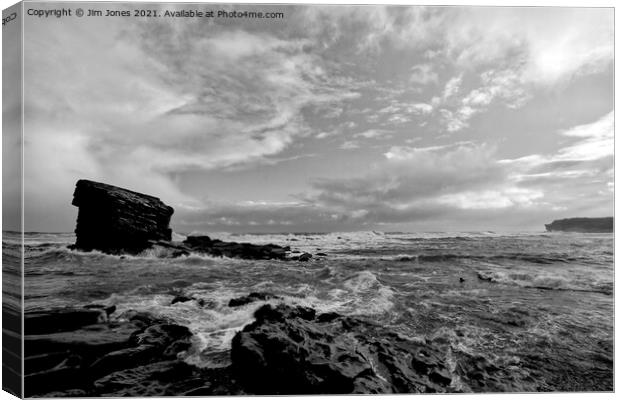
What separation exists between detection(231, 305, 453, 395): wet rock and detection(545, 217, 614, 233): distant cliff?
3.39 meters

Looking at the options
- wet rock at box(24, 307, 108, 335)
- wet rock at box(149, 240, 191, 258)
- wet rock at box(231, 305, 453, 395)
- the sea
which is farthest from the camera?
wet rock at box(149, 240, 191, 258)

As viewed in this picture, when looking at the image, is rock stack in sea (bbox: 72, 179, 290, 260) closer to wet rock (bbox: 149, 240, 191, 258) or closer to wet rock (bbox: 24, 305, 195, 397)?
wet rock (bbox: 149, 240, 191, 258)

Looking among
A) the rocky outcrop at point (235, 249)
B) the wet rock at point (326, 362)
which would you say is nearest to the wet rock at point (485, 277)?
the wet rock at point (326, 362)

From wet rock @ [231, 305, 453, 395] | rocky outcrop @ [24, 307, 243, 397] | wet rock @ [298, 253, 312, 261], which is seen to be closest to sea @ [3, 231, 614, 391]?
wet rock @ [298, 253, 312, 261]

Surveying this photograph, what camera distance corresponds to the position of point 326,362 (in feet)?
17.0

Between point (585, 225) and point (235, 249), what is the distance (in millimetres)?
6682

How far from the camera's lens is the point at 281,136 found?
6.29 m

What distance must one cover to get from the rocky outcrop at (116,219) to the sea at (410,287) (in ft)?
1.02

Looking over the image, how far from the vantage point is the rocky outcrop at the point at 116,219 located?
19.8 ft

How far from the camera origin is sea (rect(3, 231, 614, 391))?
5.55 m

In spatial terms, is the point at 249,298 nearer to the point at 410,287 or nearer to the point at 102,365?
the point at 102,365

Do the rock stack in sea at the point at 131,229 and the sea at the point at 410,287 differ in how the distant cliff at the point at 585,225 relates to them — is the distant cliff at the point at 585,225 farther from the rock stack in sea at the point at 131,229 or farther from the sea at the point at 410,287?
the rock stack in sea at the point at 131,229

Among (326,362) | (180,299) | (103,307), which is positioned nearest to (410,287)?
(326,362)

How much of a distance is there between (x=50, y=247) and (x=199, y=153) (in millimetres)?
2834
